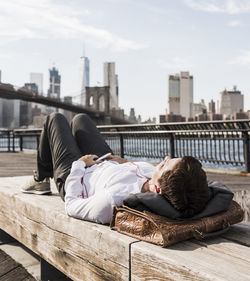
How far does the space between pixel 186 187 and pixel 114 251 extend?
0.39 meters

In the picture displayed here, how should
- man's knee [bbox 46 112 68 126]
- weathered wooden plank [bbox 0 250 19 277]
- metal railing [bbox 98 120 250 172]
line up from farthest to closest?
metal railing [bbox 98 120 250 172] < man's knee [bbox 46 112 68 126] < weathered wooden plank [bbox 0 250 19 277]

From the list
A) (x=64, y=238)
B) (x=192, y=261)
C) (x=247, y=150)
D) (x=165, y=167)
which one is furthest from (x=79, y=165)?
(x=247, y=150)

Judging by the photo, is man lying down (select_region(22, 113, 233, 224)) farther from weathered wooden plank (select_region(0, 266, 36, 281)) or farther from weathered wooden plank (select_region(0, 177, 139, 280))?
weathered wooden plank (select_region(0, 266, 36, 281))

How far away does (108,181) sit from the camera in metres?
1.91

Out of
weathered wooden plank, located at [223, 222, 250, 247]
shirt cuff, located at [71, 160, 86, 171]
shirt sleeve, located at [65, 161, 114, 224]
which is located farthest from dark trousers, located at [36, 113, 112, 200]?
weathered wooden plank, located at [223, 222, 250, 247]

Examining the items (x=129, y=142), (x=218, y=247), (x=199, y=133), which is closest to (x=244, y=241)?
(x=218, y=247)

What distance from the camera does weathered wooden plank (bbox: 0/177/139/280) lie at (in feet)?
4.66

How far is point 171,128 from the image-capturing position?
19.7ft

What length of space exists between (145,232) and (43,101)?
4008 centimetres

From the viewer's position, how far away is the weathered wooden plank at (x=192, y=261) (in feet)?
3.47

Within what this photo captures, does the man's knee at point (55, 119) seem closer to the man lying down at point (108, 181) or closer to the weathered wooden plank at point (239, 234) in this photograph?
the man lying down at point (108, 181)

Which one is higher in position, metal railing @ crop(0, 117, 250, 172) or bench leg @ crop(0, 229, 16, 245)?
metal railing @ crop(0, 117, 250, 172)

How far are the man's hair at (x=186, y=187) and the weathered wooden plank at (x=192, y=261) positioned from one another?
140mm

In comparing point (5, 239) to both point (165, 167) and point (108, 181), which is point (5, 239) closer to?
point (108, 181)
